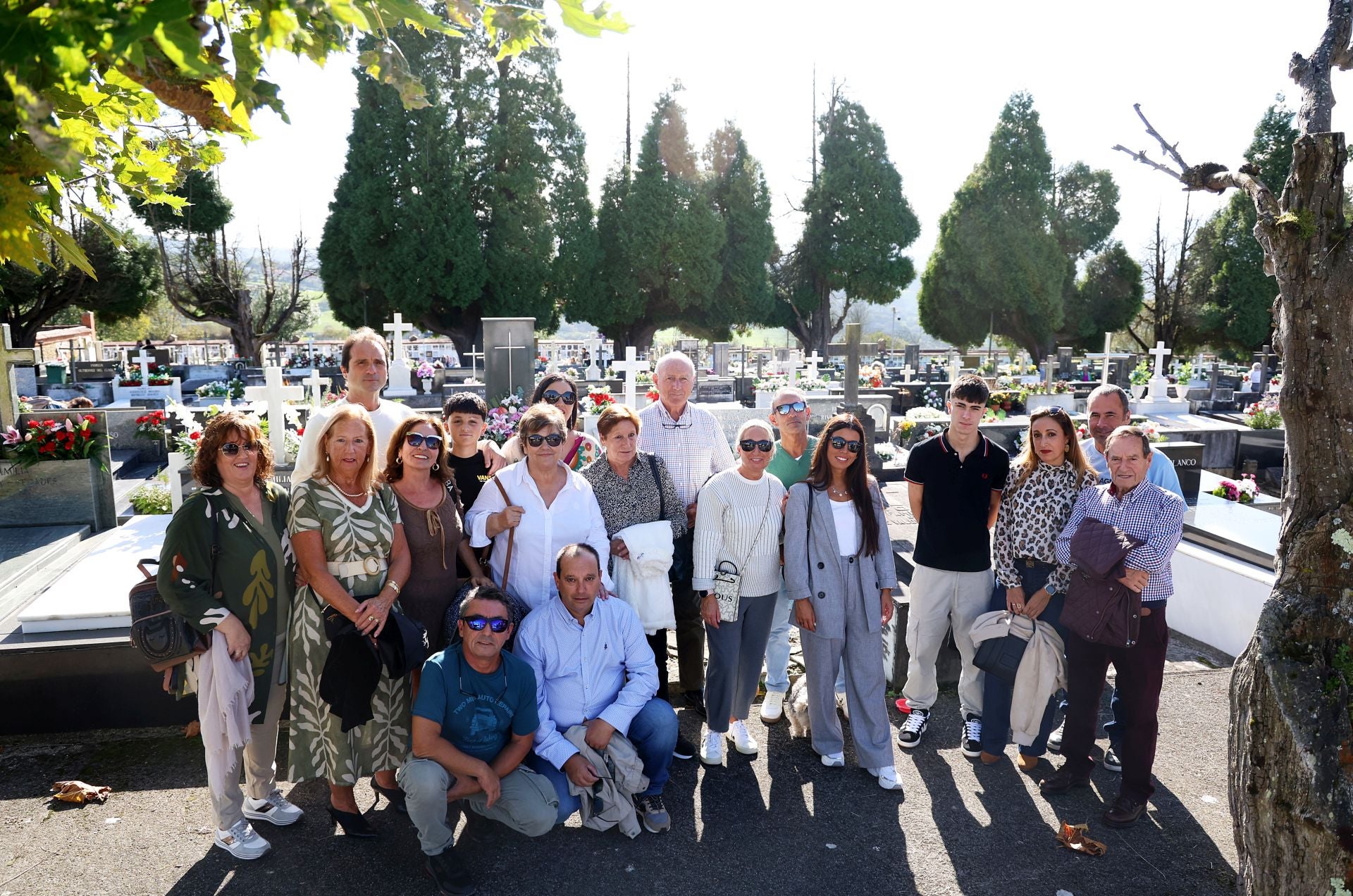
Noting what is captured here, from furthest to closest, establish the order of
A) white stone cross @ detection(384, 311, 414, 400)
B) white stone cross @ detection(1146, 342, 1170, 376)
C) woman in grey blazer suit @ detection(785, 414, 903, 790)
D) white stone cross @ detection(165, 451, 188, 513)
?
white stone cross @ detection(1146, 342, 1170, 376), white stone cross @ detection(384, 311, 414, 400), white stone cross @ detection(165, 451, 188, 513), woman in grey blazer suit @ detection(785, 414, 903, 790)

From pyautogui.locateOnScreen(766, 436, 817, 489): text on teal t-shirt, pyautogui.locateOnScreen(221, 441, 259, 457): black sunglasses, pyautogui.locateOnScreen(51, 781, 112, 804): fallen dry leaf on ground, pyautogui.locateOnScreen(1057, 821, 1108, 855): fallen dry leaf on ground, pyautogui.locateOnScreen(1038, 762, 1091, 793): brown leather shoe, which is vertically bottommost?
pyautogui.locateOnScreen(1057, 821, 1108, 855): fallen dry leaf on ground

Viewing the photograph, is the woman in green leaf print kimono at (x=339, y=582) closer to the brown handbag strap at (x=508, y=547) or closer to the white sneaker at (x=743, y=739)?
the brown handbag strap at (x=508, y=547)

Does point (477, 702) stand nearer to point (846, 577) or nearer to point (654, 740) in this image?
point (654, 740)

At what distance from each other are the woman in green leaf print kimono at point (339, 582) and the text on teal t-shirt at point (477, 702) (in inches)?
12.7

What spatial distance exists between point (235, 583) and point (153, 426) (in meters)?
9.82

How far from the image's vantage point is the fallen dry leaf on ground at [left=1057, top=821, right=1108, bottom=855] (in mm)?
3693

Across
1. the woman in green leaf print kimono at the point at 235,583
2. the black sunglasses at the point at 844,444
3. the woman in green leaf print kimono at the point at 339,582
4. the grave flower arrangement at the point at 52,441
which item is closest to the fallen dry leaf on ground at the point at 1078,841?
the black sunglasses at the point at 844,444

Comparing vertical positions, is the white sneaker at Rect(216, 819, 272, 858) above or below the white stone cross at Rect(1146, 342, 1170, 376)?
below

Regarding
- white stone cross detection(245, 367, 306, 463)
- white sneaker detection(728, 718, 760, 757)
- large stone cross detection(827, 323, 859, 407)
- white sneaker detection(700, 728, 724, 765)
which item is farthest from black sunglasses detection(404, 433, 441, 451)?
large stone cross detection(827, 323, 859, 407)

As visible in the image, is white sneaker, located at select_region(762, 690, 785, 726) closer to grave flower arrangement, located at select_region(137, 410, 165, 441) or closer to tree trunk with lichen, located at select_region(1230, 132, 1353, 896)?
tree trunk with lichen, located at select_region(1230, 132, 1353, 896)

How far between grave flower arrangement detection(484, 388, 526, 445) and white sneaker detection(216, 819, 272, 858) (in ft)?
17.7

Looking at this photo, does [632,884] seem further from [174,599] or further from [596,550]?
[174,599]

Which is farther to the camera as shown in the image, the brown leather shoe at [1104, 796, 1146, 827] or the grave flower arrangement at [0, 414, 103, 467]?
the grave flower arrangement at [0, 414, 103, 467]

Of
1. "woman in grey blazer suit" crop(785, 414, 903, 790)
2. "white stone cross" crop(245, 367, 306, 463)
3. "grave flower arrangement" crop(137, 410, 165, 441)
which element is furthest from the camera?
"grave flower arrangement" crop(137, 410, 165, 441)
